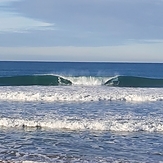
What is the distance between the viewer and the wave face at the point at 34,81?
33062 mm

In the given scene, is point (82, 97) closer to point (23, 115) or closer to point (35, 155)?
point (23, 115)

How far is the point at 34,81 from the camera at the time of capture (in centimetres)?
3419

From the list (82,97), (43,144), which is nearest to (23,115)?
(43,144)

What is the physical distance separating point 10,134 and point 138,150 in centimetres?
349

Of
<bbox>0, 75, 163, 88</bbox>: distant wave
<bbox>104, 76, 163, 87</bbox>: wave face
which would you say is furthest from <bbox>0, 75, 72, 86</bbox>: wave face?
Result: <bbox>104, 76, 163, 87</bbox>: wave face

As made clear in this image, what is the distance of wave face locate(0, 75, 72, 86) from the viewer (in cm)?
3306

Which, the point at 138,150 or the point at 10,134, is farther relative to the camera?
the point at 10,134

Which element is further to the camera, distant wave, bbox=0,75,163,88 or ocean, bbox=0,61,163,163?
distant wave, bbox=0,75,163,88

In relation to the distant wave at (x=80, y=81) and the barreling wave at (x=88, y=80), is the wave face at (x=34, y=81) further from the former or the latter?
the barreling wave at (x=88, y=80)

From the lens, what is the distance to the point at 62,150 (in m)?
9.57

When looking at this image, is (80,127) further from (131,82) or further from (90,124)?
(131,82)

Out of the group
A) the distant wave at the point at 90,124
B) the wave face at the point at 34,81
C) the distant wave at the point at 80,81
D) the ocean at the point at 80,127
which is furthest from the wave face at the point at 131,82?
the distant wave at the point at 90,124

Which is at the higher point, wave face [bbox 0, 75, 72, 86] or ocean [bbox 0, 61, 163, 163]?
wave face [bbox 0, 75, 72, 86]

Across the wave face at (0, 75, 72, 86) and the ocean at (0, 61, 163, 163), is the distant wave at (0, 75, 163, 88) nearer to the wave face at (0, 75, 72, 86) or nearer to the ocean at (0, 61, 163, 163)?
the wave face at (0, 75, 72, 86)
